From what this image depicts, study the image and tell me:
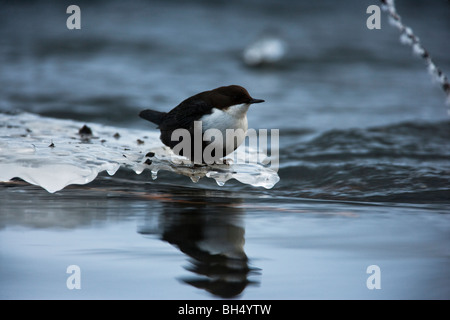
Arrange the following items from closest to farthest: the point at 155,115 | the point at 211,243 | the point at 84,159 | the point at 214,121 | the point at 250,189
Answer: the point at 211,243, the point at 214,121, the point at 84,159, the point at 250,189, the point at 155,115

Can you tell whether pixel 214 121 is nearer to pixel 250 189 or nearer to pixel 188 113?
pixel 188 113

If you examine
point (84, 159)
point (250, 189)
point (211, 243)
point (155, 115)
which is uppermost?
point (155, 115)

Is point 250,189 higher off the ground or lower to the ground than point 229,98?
lower

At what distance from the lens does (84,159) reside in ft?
14.1

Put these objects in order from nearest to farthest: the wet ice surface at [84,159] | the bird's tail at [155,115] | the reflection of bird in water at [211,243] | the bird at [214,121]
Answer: the reflection of bird in water at [211,243], the wet ice surface at [84,159], the bird at [214,121], the bird's tail at [155,115]

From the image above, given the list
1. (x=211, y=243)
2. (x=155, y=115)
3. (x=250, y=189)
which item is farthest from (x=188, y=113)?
(x=211, y=243)

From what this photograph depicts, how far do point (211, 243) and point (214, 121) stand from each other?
4.67ft

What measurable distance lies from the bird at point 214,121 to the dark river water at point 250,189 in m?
0.31

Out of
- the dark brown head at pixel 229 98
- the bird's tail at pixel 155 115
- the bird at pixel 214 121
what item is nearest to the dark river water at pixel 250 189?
the bird at pixel 214 121

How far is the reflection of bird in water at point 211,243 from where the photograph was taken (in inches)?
95.1

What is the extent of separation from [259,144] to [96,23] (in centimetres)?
893

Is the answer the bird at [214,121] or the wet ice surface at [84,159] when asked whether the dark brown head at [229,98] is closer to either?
the bird at [214,121]

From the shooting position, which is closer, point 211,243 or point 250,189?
point 211,243

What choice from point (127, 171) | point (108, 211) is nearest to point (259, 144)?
point (127, 171)
